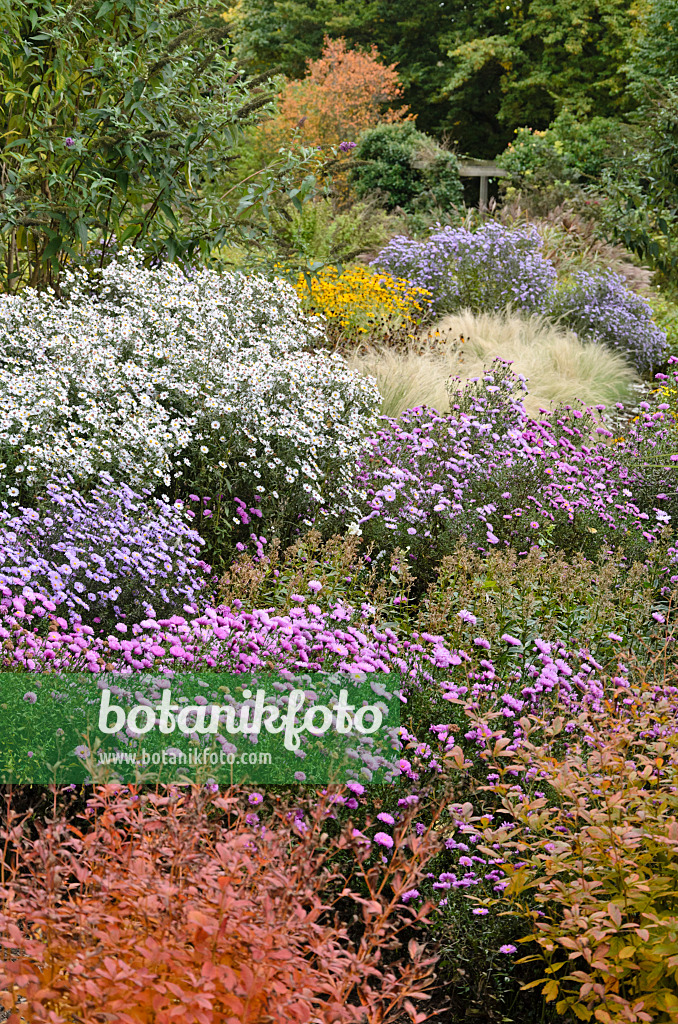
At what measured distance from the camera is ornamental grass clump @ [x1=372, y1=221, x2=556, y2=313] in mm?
9445

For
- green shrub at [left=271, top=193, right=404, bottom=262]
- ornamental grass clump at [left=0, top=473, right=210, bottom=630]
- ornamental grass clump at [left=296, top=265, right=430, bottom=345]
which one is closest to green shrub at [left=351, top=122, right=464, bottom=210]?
green shrub at [left=271, top=193, right=404, bottom=262]

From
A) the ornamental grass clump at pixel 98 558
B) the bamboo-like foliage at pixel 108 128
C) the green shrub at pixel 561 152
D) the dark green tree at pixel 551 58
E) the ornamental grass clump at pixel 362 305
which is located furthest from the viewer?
the dark green tree at pixel 551 58

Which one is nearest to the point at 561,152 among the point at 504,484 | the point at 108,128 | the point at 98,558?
the point at 108,128

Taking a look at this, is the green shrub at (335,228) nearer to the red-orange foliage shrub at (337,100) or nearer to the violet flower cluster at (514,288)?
the violet flower cluster at (514,288)

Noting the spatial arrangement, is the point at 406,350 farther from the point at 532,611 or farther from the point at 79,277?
the point at 532,611

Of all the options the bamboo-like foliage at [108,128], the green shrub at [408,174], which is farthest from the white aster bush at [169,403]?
the green shrub at [408,174]

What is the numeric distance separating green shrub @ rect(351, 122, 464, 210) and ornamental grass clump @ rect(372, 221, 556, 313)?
26.3ft

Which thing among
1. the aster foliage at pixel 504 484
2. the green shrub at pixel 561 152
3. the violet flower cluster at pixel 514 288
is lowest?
the aster foliage at pixel 504 484

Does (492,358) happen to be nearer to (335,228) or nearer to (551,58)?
(335,228)

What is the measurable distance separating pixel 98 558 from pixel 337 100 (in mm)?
21166

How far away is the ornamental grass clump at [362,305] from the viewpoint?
8008 mm

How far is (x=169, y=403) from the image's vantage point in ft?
14.4

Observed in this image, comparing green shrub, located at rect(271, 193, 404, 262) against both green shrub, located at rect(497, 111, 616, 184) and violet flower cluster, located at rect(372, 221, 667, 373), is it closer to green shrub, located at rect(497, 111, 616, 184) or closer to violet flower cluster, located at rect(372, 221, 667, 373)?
violet flower cluster, located at rect(372, 221, 667, 373)

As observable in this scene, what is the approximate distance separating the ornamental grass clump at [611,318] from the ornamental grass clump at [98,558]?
696cm
